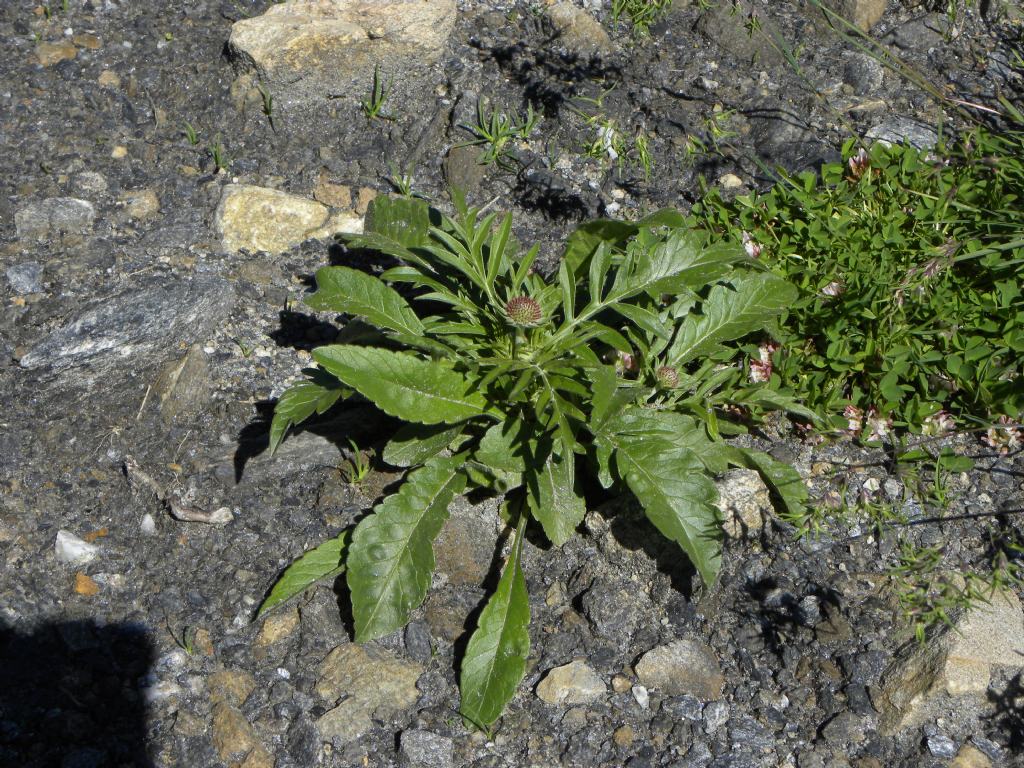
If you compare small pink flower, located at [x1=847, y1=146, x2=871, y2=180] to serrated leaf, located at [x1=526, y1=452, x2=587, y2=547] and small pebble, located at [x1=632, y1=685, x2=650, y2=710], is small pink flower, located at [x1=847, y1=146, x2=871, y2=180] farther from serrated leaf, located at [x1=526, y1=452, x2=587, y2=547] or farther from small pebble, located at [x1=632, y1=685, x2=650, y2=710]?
small pebble, located at [x1=632, y1=685, x2=650, y2=710]

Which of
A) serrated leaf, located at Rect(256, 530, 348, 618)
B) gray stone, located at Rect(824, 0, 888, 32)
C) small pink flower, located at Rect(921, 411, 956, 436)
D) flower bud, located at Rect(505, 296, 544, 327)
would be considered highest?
gray stone, located at Rect(824, 0, 888, 32)

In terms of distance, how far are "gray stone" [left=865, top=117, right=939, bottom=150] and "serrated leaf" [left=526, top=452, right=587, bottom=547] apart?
7.23ft

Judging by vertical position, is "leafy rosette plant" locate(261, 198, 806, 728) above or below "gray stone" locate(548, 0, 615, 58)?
below

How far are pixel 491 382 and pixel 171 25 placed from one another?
8.67 ft

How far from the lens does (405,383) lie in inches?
119

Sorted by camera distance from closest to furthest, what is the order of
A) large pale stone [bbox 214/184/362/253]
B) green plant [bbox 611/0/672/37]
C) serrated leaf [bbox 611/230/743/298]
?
serrated leaf [bbox 611/230/743/298] → large pale stone [bbox 214/184/362/253] → green plant [bbox 611/0/672/37]

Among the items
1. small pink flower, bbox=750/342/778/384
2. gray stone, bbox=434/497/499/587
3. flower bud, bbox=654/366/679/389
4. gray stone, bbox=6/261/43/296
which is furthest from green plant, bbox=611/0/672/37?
gray stone, bbox=6/261/43/296

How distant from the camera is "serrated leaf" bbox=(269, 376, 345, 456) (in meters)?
2.99

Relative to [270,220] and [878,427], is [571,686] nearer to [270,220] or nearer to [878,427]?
[878,427]

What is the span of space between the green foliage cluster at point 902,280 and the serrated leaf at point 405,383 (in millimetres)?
1131

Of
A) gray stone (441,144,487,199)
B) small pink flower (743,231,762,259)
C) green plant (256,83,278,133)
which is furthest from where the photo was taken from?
green plant (256,83,278,133)

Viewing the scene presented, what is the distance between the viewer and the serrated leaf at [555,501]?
9.78 feet

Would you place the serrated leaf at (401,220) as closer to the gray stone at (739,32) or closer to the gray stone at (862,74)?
the gray stone at (739,32)

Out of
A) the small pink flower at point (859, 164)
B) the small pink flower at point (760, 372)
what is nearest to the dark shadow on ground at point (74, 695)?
the small pink flower at point (760, 372)
